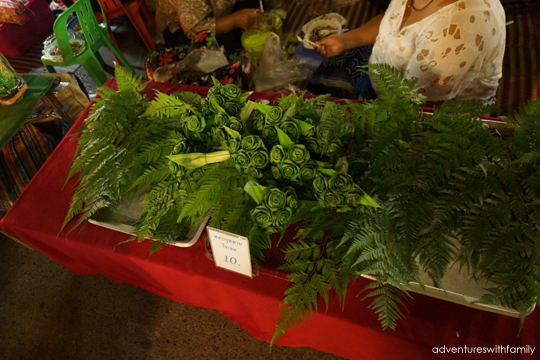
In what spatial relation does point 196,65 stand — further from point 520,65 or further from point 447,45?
point 520,65

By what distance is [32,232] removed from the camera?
1.12 m

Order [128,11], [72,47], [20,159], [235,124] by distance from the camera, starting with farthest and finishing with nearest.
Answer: [128,11] → [72,47] → [20,159] → [235,124]

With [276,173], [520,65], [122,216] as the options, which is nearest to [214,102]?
[276,173]

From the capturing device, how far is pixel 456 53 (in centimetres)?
116

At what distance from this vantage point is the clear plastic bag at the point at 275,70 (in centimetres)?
206

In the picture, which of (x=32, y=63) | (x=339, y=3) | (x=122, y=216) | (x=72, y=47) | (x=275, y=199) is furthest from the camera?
(x=32, y=63)

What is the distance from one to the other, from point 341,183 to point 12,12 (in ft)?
13.0

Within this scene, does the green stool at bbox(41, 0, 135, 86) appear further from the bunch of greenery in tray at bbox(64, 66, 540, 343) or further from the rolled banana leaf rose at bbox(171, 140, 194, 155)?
the rolled banana leaf rose at bbox(171, 140, 194, 155)

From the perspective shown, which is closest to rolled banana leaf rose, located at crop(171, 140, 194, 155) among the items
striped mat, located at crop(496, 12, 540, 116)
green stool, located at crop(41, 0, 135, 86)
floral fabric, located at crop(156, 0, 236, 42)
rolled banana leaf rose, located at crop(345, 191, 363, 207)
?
rolled banana leaf rose, located at crop(345, 191, 363, 207)

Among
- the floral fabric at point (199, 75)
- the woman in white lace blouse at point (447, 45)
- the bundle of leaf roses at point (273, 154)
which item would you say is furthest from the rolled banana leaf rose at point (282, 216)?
the floral fabric at point (199, 75)

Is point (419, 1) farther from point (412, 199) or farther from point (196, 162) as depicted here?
point (196, 162)

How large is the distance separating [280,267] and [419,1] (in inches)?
50.4

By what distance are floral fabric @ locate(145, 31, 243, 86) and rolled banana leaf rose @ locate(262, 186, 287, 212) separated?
3.94 feet

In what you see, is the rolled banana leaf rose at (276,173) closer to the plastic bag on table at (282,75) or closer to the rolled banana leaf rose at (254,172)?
the rolled banana leaf rose at (254,172)
